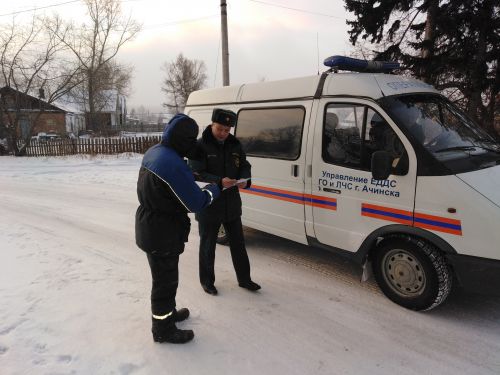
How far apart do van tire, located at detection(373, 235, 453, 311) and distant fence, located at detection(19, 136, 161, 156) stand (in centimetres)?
1774

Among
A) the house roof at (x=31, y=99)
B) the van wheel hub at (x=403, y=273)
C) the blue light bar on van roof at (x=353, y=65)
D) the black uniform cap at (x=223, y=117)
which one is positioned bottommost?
the van wheel hub at (x=403, y=273)

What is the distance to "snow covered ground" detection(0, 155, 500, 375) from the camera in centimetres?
296

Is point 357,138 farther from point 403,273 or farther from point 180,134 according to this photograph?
point 180,134

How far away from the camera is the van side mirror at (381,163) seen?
339 centimetres

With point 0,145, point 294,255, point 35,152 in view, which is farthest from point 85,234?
point 0,145

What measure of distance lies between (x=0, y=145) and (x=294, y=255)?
2455 cm

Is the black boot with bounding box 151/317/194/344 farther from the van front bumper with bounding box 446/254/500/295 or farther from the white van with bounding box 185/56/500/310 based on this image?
the van front bumper with bounding box 446/254/500/295

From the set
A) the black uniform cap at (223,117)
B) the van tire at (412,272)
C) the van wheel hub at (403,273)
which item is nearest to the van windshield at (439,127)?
the van tire at (412,272)

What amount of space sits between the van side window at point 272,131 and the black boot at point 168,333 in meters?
2.24

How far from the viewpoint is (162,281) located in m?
3.14

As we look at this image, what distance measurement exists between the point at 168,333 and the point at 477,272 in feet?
8.38

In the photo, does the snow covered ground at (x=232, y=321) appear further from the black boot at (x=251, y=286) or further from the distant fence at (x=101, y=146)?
the distant fence at (x=101, y=146)

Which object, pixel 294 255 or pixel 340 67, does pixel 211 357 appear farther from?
pixel 340 67

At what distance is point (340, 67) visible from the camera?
4391 millimetres
